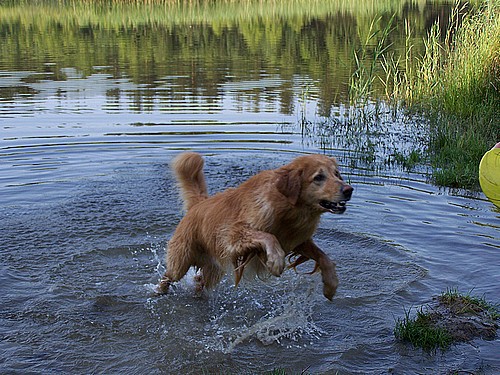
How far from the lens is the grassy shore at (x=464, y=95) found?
10.4 metres

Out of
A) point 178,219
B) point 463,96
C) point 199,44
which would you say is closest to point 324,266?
point 178,219

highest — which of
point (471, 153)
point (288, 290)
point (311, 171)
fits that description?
point (311, 171)

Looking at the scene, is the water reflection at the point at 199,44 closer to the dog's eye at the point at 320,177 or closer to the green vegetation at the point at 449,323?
the green vegetation at the point at 449,323

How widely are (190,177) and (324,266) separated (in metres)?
1.67

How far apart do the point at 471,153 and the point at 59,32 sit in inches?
909

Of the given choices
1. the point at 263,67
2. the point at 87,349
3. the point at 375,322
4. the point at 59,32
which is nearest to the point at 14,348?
the point at 87,349

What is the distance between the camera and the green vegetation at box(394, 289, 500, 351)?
16.7ft

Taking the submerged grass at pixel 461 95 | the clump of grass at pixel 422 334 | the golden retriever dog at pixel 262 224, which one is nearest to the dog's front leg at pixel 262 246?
the golden retriever dog at pixel 262 224

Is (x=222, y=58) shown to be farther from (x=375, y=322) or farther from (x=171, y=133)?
(x=375, y=322)

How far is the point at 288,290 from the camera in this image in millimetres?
6461

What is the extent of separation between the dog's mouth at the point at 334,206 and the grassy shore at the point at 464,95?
547 cm

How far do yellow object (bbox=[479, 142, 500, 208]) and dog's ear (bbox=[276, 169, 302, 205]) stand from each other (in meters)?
2.97

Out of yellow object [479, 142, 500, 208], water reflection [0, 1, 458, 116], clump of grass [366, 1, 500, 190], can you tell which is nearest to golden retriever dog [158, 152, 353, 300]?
yellow object [479, 142, 500, 208]

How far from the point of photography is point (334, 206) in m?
4.80
